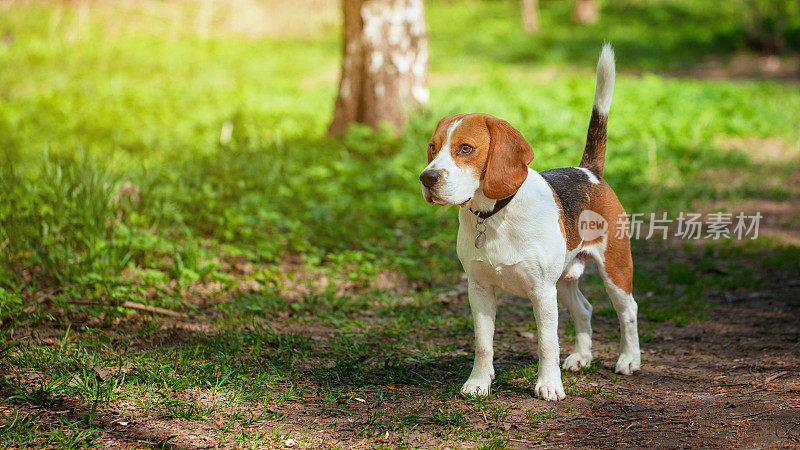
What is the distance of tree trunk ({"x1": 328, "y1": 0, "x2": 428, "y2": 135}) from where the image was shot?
8.31 meters

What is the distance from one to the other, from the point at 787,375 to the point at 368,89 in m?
5.74

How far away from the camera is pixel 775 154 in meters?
9.12

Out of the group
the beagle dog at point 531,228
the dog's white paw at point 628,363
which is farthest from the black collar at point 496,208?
the dog's white paw at point 628,363

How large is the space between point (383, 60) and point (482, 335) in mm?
5358

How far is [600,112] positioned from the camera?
160 inches

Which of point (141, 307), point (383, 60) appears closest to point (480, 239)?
point (141, 307)

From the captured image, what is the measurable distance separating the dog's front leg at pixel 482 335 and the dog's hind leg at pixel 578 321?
0.60 meters

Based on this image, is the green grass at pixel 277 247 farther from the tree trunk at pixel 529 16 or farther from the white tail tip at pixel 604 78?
the tree trunk at pixel 529 16

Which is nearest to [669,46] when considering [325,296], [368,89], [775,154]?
[775,154]

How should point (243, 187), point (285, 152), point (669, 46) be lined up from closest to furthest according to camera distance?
point (243, 187)
point (285, 152)
point (669, 46)

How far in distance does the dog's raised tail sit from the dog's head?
0.93 metres

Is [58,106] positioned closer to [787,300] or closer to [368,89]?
[368,89]

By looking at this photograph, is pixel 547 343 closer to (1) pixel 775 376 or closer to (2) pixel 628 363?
(2) pixel 628 363

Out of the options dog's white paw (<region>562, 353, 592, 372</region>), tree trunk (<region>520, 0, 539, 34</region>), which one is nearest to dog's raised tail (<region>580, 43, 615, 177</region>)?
dog's white paw (<region>562, 353, 592, 372</region>)
